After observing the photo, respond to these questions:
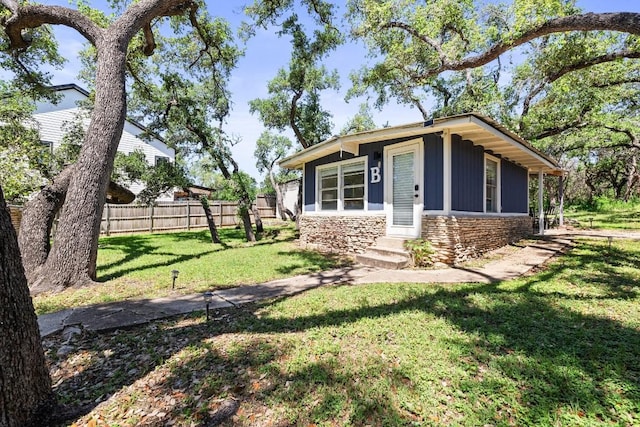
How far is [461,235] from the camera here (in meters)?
6.92

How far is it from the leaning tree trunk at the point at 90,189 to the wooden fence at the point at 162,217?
707cm

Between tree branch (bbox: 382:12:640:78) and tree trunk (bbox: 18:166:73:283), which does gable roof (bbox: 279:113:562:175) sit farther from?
tree trunk (bbox: 18:166:73:283)

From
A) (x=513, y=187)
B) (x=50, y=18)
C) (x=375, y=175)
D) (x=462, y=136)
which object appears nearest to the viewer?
(x=50, y=18)

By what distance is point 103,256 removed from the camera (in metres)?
8.60

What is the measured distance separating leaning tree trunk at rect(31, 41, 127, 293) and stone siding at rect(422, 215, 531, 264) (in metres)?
6.76

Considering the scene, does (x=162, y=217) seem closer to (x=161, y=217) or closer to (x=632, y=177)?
(x=161, y=217)

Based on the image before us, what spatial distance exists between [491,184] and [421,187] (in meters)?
3.28

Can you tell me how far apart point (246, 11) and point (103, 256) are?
941cm

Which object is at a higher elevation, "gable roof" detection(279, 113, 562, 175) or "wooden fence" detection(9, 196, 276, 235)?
"gable roof" detection(279, 113, 562, 175)

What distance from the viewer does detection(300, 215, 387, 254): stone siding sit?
8039 millimetres

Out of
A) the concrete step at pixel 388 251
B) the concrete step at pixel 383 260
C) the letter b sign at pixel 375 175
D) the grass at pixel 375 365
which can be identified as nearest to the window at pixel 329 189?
the letter b sign at pixel 375 175

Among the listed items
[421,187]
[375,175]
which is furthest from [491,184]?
[375,175]

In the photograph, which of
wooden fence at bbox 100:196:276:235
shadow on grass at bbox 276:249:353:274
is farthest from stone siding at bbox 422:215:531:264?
wooden fence at bbox 100:196:276:235

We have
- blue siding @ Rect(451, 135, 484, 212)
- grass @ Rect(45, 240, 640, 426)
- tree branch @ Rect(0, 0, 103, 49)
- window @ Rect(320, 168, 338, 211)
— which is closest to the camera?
grass @ Rect(45, 240, 640, 426)
